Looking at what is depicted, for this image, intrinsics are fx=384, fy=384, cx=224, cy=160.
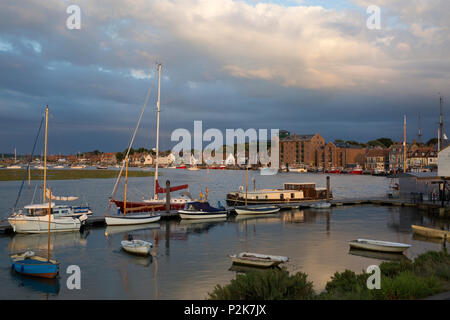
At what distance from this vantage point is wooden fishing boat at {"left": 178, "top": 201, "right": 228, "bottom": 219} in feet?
153

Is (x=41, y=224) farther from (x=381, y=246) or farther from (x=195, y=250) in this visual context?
(x=381, y=246)

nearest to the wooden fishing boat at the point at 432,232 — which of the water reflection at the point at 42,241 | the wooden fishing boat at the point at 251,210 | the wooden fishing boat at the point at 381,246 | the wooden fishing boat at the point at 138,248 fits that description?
the wooden fishing boat at the point at 381,246

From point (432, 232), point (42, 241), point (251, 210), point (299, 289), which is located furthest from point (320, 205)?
point (299, 289)

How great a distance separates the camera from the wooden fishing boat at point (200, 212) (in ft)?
153

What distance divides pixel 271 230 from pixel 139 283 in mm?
20968

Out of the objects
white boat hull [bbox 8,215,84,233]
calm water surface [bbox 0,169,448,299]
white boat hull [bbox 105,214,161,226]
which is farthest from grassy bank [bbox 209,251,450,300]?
white boat hull [bbox 105,214,161,226]

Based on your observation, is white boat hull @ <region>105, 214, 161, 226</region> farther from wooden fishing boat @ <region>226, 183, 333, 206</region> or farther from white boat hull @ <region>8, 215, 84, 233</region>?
wooden fishing boat @ <region>226, 183, 333, 206</region>

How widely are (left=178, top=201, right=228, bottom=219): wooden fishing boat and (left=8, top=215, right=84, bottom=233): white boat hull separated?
42.0ft

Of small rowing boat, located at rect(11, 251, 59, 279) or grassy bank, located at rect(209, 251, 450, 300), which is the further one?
small rowing boat, located at rect(11, 251, 59, 279)

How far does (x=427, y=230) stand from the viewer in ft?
117

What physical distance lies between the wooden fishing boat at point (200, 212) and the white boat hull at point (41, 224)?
42.0ft

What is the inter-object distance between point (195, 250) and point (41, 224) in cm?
1650

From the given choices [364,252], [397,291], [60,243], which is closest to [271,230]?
[364,252]

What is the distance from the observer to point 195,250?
102 feet
